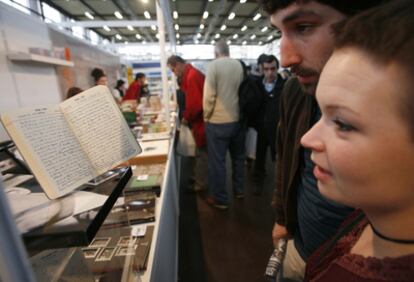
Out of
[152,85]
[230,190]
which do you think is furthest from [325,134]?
[152,85]

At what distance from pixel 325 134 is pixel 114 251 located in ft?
2.14

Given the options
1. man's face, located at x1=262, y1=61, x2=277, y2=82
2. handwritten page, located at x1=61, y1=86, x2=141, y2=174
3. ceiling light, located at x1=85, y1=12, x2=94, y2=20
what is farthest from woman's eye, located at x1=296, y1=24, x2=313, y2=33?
ceiling light, located at x1=85, y1=12, x2=94, y2=20

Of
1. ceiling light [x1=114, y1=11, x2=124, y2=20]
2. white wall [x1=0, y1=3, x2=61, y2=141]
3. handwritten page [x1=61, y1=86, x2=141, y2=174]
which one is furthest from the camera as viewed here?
ceiling light [x1=114, y1=11, x2=124, y2=20]

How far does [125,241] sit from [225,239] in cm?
146

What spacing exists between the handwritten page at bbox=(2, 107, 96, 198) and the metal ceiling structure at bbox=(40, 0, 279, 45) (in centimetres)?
495

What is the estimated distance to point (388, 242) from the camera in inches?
15.9

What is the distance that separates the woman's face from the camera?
324mm

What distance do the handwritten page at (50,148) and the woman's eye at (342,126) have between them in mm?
489

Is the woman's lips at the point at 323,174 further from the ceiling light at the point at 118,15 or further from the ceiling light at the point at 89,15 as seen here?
the ceiling light at the point at 89,15

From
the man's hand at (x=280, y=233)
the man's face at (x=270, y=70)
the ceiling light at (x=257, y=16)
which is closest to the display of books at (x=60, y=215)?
the man's hand at (x=280, y=233)

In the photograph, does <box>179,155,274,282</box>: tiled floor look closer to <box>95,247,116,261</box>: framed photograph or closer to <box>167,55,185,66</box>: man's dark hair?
<box>95,247,116,261</box>: framed photograph

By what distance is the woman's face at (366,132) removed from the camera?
1.06 ft

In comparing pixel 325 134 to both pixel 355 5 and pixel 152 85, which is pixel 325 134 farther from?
pixel 152 85

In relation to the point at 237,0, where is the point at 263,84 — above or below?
below
